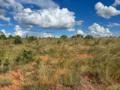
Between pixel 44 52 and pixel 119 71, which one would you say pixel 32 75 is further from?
pixel 44 52

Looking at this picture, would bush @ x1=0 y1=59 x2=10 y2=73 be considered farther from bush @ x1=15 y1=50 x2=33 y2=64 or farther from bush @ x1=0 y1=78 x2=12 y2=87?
bush @ x1=0 y1=78 x2=12 y2=87

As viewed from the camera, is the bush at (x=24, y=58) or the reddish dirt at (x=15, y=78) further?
the bush at (x=24, y=58)

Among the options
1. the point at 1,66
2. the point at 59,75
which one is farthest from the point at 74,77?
the point at 1,66

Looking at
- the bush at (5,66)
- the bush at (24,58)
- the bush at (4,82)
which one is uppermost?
the bush at (24,58)

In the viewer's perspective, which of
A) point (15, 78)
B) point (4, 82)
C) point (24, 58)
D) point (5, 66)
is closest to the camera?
point (4, 82)

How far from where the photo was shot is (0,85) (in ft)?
28.7

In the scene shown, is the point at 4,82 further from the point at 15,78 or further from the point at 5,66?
the point at 5,66

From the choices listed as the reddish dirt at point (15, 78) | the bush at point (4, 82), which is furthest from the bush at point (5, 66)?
the bush at point (4, 82)

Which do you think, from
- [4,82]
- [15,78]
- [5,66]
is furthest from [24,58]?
[4,82]

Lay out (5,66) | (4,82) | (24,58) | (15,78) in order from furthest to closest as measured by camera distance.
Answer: (24,58) < (5,66) < (15,78) < (4,82)

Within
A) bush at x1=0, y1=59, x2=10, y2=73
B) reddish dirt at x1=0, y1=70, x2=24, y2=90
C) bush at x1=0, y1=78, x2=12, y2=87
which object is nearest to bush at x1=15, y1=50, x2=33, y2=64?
bush at x1=0, y1=59, x2=10, y2=73

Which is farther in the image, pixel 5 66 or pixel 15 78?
pixel 5 66

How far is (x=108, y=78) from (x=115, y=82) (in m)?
0.28

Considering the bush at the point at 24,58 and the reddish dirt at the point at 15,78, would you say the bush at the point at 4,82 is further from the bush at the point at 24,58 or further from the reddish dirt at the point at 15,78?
the bush at the point at 24,58
